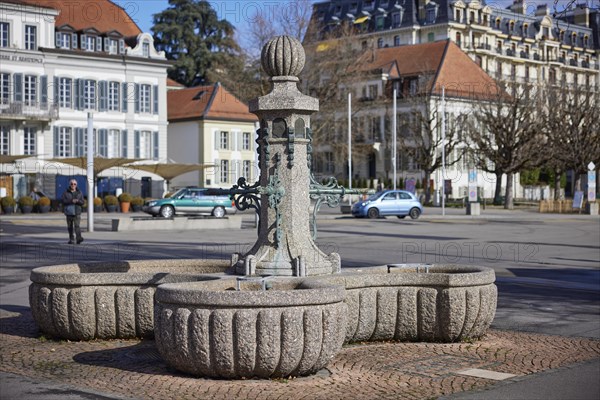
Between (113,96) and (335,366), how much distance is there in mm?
60121

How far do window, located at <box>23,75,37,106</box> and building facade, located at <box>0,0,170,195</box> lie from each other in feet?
0.21

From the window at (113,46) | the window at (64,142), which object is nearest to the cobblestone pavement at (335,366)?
the window at (64,142)

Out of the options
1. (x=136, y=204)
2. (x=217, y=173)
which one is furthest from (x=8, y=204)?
(x=217, y=173)

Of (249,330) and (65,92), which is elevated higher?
(65,92)

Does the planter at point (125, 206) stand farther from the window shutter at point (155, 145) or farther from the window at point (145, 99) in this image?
the window at point (145, 99)

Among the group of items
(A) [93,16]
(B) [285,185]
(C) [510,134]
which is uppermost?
(A) [93,16]

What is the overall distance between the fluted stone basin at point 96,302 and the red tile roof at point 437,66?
61419 mm

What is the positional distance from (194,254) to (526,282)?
8766mm

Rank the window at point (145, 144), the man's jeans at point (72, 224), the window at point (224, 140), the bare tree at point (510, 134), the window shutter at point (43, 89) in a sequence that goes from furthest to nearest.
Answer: the window at point (224, 140), the window at point (145, 144), the bare tree at point (510, 134), the window shutter at point (43, 89), the man's jeans at point (72, 224)

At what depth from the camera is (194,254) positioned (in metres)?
23.3

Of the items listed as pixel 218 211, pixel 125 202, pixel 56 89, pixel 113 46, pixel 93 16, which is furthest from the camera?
pixel 93 16

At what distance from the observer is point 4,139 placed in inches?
2445

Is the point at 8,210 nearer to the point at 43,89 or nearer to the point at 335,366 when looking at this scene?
the point at 43,89

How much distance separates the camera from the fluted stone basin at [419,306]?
33.9 feet
